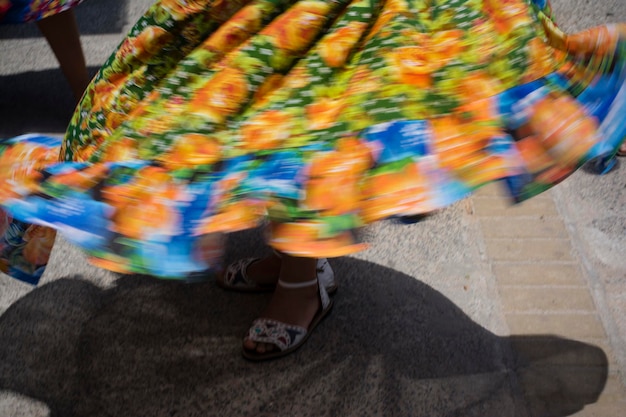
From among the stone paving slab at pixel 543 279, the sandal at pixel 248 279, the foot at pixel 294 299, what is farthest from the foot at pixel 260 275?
the stone paving slab at pixel 543 279

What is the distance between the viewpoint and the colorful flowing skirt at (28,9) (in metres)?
2.16

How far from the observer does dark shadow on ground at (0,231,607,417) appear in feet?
5.34

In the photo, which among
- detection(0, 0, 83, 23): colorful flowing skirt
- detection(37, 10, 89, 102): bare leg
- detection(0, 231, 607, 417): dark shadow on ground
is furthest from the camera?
detection(37, 10, 89, 102): bare leg

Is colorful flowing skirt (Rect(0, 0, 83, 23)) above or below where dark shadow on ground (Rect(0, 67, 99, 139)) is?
above

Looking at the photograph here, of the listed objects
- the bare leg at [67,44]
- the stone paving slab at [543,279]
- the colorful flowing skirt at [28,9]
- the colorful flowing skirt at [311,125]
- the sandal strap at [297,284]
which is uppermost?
the colorful flowing skirt at [311,125]

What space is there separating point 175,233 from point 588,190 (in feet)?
5.90

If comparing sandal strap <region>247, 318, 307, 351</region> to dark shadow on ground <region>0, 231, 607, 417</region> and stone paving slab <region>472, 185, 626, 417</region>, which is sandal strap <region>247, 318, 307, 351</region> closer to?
dark shadow on ground <region>0, 231, 607, 417</region>

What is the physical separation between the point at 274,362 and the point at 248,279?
294mm

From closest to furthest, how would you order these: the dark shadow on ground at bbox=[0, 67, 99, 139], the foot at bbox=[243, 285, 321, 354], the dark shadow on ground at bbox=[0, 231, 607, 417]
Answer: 1. the dark shadow on ground at bbox=[0, 231, 607, 417]
2. the foot at bbox=[243, 285, 321, 354]
3. the dark shadow on ground at bbox=[0, 67, 99, 139]

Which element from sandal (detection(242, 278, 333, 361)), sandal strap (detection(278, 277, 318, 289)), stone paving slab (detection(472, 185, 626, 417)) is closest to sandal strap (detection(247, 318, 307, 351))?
sandal (detection(242, 278, 333, 361))

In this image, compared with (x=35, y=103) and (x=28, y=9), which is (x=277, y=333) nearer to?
(x=28, y=9)

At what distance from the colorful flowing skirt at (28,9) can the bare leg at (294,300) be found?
130 centimetres

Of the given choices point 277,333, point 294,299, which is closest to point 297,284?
point 294,299

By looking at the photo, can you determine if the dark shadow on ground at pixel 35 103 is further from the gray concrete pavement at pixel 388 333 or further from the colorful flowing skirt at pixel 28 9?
the gray concrete pavement at pixel 388 333
